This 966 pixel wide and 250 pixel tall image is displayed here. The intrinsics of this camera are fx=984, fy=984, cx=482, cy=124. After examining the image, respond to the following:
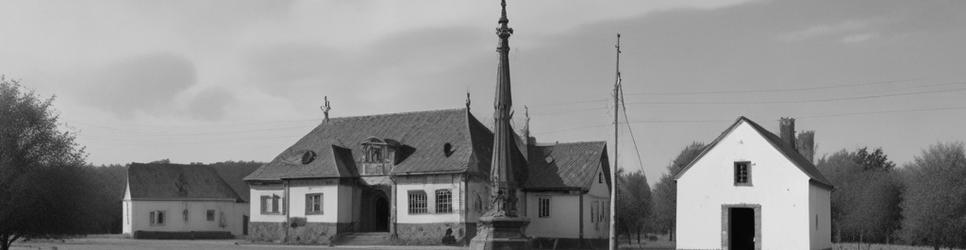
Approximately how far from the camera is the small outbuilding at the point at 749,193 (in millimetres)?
37875

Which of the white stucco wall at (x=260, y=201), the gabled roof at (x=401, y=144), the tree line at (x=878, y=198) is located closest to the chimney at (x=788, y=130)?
the tree line at (x=878, y=198)

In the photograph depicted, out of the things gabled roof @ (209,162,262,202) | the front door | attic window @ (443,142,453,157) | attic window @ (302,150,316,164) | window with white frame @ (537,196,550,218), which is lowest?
the front door

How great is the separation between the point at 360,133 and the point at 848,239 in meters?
34.8

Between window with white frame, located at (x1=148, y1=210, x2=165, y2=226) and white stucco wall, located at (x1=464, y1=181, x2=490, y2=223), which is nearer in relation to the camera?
white stucco wall, located at (x1=464, y1=181, x2=490, y2=223)

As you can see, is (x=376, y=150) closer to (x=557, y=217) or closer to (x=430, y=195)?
(x=430, y=195)

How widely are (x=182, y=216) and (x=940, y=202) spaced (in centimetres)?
5069

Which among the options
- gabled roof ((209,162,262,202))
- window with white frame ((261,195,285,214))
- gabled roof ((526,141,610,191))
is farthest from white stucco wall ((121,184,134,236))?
gabled roof ((526,141,610,191))

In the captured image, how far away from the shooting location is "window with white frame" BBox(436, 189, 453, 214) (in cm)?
4728

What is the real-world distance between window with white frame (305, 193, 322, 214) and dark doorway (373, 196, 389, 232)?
3.01 m

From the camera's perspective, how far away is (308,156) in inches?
2061

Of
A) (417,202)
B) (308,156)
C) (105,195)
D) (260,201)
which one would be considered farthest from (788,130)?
(105,195)

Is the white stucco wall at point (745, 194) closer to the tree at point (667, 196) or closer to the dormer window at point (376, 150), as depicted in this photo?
the dormer window at point (376, 150)

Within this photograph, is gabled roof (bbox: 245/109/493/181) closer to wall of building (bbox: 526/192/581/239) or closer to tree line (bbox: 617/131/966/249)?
wall of building (bbox: 526/192/581/239)

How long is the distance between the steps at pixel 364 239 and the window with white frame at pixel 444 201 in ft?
10.2
